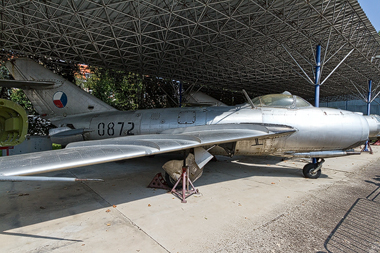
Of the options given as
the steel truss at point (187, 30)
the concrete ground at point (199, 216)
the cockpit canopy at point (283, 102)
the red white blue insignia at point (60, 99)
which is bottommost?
the concrete ground at point (199, 216)

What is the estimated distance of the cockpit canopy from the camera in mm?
7336

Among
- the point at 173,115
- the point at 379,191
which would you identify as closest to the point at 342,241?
the point at 379,191

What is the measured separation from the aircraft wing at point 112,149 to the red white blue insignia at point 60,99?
6.53 m

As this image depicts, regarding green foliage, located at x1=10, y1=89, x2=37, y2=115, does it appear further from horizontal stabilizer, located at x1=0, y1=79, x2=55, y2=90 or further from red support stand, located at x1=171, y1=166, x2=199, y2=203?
red support stand, located at x1=171, y1=166, x2=199, y2=203

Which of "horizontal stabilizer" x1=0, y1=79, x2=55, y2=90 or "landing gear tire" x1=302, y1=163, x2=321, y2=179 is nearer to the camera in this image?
"landing gear tire" x1=302, y1=163, x2=321, y2=179

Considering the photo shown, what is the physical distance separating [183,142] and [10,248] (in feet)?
11.8

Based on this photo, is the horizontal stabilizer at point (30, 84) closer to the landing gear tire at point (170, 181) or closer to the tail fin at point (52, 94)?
the tail fin at point (52, 94)

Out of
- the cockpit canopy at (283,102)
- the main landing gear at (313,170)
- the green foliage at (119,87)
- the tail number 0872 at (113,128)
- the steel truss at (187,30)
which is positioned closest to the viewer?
the cockpit canopy at (283,102)

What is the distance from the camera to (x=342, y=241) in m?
3.55

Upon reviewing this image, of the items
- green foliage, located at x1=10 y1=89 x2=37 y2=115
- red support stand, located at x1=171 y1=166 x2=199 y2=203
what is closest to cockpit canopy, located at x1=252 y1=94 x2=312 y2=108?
red support stand, located at x1=171 y1=166 x2=199 y2=203

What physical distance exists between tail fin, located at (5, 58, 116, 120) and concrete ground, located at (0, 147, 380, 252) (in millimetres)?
4506

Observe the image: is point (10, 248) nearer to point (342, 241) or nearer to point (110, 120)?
point (342, 241)

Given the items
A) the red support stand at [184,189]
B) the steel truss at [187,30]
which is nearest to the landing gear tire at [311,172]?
the red support stand at [184,189]

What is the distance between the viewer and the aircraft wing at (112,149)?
3.16 metres
